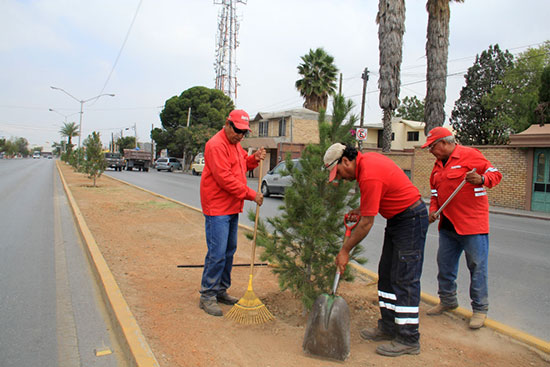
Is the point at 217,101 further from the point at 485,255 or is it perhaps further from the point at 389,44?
the point at 485,255

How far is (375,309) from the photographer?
4121mm

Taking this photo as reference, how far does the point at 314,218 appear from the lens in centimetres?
350

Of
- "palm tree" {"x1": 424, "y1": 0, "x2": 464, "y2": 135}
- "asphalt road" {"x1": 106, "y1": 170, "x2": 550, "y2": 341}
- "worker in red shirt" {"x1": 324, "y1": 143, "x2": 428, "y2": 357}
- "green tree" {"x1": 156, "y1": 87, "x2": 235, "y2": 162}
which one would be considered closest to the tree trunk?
"palm tree" {"x1": 424, "y1": 0, "x2": 464, "y2": 135}

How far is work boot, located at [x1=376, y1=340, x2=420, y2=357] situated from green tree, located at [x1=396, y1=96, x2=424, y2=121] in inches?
2521

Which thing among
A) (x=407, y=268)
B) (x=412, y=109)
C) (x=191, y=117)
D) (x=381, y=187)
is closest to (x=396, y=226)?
(x=407, y=268)

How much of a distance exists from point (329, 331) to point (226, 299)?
148 centimetres

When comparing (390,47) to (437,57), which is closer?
(437,57)

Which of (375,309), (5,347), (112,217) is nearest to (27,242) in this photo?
(112,217)

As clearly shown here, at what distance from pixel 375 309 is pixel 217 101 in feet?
158

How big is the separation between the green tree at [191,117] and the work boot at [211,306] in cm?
4094

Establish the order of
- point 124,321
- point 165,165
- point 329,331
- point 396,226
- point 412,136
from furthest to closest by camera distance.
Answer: point 165,165, point 412,136, point 124,321, point 396,226, point 329,331

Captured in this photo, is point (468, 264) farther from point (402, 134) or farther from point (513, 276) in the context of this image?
point (402, 134)

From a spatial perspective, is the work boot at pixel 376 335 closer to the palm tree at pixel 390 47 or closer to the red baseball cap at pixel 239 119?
the red baseball cap at pixel 239 119

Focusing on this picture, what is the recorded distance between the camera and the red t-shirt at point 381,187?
2.97m
